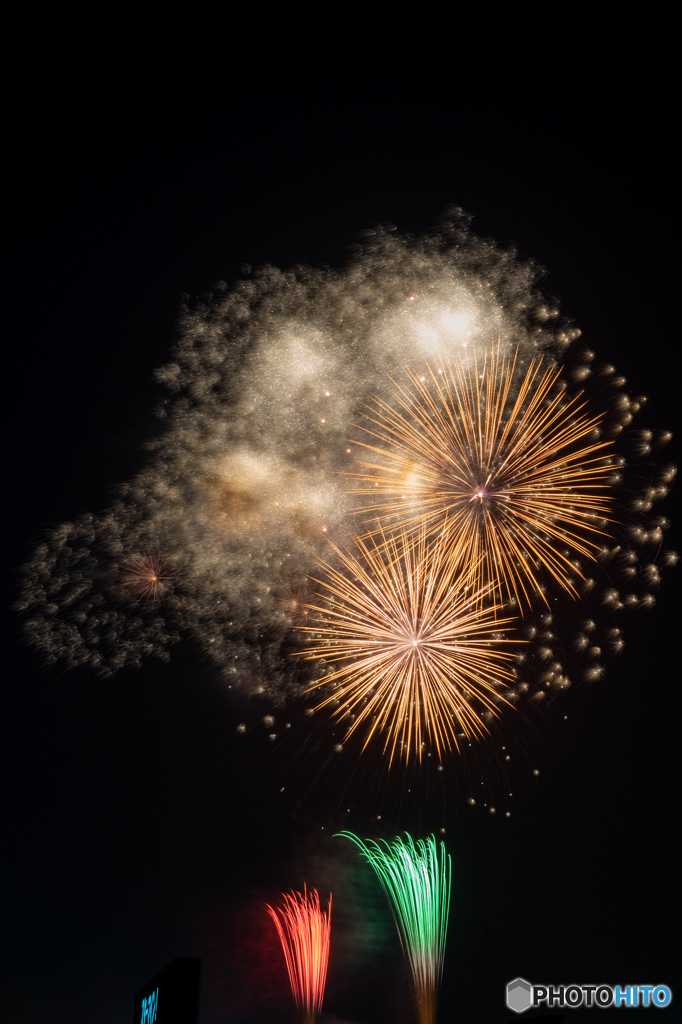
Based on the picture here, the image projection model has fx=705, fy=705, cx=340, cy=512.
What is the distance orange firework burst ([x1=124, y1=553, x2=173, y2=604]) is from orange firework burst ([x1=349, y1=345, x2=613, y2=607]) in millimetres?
5269

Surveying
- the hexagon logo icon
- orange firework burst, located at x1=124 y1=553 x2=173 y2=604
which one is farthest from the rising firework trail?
orange firework burst, located at x1=124 y1=553 x2=173 y2=604

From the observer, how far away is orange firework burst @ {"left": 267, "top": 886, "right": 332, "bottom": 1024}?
20.6 meters

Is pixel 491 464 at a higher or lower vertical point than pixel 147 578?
higher

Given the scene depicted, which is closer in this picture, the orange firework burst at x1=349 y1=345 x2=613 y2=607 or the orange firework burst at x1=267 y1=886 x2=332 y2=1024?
the orange firework burst at x1=349 y1=345 x2=613 y2=607

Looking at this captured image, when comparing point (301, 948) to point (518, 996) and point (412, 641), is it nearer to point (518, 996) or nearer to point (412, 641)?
point (518, 996)

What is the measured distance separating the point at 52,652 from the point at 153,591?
285cm

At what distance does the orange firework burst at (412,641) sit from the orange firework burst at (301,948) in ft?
27.1

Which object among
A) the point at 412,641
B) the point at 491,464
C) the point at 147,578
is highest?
the point at 491,464

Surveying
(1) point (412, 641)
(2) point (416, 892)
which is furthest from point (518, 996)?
(1) point (412, 641)

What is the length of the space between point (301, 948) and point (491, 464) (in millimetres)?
16286

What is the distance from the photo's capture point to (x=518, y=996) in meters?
21.0

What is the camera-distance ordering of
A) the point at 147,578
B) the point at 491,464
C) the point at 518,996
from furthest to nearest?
the point at 518,996, the point at 147,578, the point at 491,464

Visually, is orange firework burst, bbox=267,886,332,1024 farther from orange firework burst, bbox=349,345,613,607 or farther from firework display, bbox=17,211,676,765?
orange firework burst, bbox=349,345,613,607

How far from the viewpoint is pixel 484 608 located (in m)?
15.7
